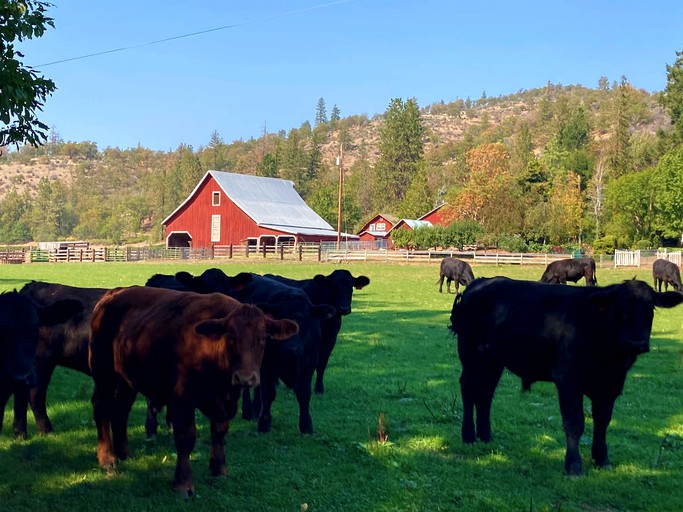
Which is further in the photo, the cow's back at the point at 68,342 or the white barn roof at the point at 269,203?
the white barn roof at the point at 269,203

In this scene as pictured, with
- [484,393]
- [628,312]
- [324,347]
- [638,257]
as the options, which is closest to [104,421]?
[484,393]

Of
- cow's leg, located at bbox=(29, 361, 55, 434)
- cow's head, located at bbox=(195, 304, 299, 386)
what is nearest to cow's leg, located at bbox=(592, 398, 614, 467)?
cow's head, located at bbox=(195, 304, 299, 386)

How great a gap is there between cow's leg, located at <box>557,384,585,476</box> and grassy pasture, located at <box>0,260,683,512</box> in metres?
0.19

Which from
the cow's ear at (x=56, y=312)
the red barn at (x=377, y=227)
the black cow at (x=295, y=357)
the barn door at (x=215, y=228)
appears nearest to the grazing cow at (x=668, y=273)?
the black cow at (x=295, y=357)

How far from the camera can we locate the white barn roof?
72.3m

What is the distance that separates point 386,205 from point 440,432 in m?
119

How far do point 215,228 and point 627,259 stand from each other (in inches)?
1556

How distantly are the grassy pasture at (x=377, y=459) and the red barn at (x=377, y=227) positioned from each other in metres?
88.0

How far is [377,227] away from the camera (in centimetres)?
10419

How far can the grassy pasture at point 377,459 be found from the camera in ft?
20.6

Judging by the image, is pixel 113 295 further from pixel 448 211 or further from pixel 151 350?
pixel 448 211

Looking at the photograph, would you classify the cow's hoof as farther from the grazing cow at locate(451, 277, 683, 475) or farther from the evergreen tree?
the evergreen tree

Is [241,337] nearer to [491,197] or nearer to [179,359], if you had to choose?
[179,359]

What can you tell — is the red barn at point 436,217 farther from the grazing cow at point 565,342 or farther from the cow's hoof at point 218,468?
the cow's hoof at point 218,468
